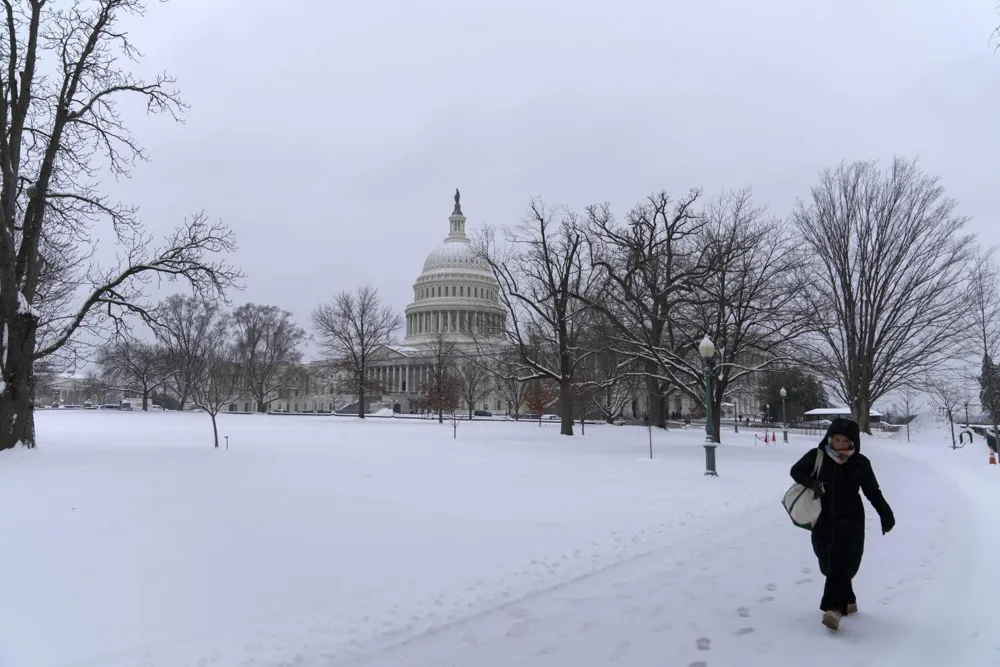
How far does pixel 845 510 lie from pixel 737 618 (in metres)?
1.25

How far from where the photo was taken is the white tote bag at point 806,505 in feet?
16.9

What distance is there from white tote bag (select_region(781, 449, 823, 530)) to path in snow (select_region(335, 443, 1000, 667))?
32.1 inches

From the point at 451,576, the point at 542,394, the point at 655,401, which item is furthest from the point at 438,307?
the point at 451,576

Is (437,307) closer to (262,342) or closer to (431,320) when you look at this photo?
(431,320)

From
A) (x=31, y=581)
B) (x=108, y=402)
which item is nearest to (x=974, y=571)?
(x=31, y=581)

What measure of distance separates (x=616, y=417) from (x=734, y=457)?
40720 millimetres

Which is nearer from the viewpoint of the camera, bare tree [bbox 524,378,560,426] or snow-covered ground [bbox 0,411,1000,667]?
snow-covered ground [bbox 0,411,1000,667]

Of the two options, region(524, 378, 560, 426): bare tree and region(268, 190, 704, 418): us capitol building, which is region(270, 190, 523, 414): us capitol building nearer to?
region(268, 190, 704, 418): us capitol building

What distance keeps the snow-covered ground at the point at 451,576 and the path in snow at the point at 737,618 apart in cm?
2

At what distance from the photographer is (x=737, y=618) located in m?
5.36

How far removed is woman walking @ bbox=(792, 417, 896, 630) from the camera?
16.3 feet

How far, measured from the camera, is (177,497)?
9.43 metres

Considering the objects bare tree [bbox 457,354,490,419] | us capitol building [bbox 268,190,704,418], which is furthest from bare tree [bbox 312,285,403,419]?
us capitol building [bbox 268,190,704,418]

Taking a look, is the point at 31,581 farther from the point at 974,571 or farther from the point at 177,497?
the point at 974,571
